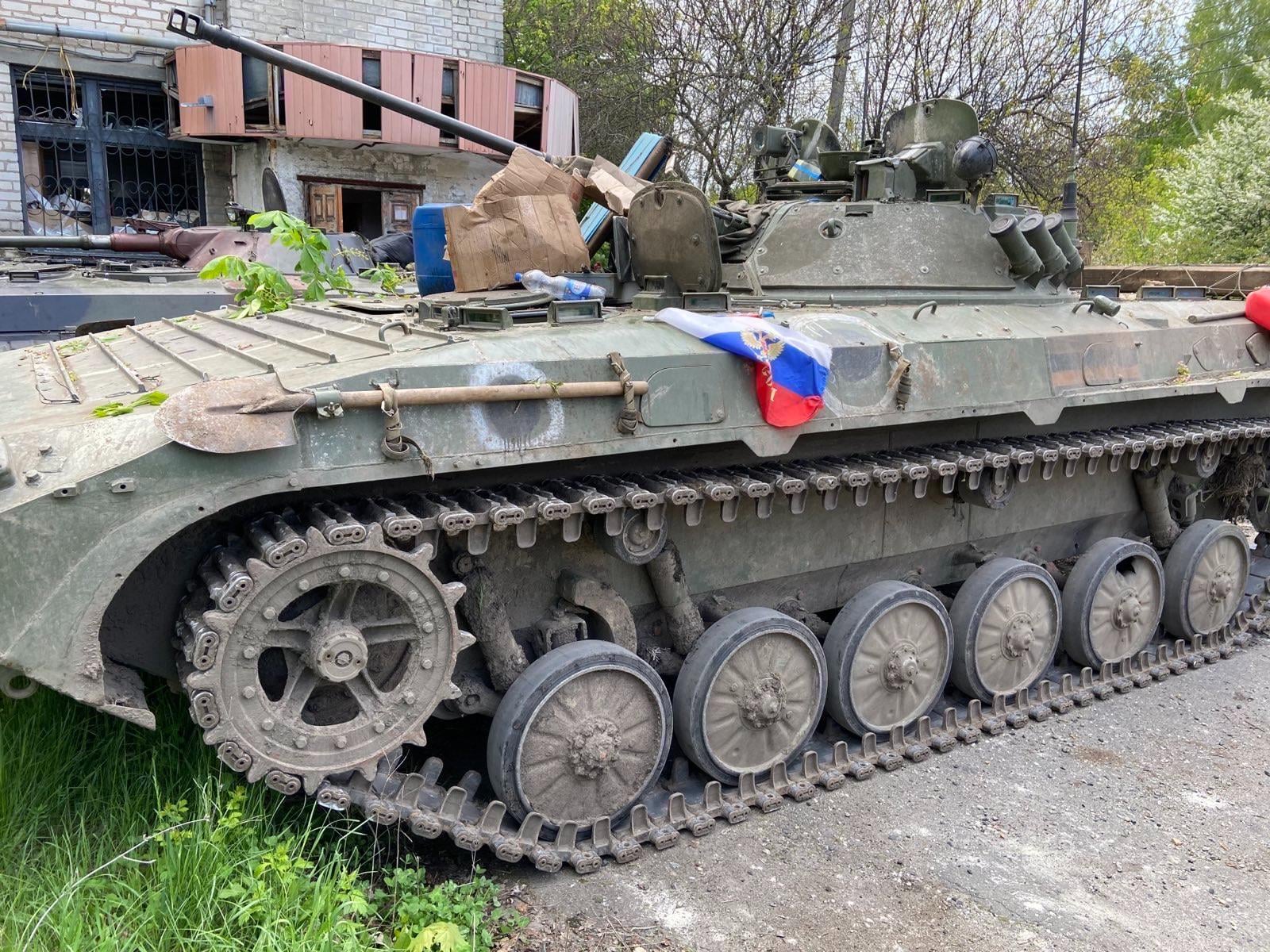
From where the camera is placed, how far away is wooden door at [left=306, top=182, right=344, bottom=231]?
17359mm

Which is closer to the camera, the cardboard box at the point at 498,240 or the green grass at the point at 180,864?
the green grass at the point at 180,864

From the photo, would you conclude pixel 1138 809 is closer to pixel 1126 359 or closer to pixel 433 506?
pixel 1126 359

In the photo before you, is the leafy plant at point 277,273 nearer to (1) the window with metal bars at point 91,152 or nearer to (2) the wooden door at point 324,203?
(1) the window with metal bars at point 91,152

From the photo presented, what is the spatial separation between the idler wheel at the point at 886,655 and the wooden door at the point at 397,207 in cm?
1462

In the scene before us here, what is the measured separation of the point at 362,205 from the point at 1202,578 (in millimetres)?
15476

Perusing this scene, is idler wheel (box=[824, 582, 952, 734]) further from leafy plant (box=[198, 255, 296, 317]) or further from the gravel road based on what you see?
leafy plant (box=[198, 255, 296, 317])

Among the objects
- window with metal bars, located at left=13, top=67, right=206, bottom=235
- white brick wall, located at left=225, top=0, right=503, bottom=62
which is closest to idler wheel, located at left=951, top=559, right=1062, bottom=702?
window with metal bars, located at left=13, top=67, right=206, bottom=235

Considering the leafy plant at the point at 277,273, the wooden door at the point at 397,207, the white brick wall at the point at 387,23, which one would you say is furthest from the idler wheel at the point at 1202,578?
the white brick wall at the point at 387,23

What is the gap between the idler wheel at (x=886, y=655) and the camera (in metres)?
5.29

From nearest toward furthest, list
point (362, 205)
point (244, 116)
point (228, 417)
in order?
1. point (228, 417)
2. point (244, 116)
3. point (362, 205)

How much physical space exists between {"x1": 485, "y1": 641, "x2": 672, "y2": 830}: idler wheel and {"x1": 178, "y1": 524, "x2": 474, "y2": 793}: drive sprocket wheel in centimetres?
42

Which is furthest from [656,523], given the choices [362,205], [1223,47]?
[1223,47]

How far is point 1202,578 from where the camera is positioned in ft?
22.2

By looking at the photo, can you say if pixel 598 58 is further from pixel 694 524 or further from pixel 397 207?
pixel 694 524
